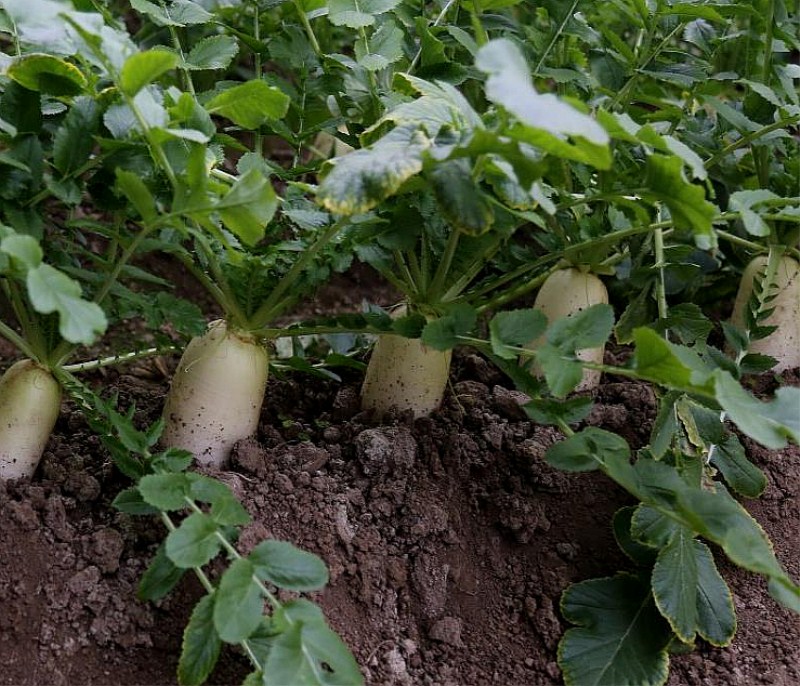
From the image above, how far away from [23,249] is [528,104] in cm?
47

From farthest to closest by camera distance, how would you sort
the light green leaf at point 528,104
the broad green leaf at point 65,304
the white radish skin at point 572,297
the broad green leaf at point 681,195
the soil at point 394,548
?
the white radish skin at point 572,297, the soil at point 394,548, the broad green leaf at point 681,195, the broad green leaf at point 65,304, the light green leaf at point 528,104

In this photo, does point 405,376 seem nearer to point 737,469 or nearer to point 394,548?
point 394,548

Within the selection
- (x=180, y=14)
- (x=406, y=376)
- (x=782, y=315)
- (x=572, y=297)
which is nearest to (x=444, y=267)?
(x=406, y=376)

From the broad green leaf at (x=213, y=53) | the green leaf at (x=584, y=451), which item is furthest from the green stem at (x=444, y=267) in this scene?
the broad green leaf at (x=213, y=53)

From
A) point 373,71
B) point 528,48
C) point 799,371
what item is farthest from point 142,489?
point 799,371

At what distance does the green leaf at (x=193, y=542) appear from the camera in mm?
906

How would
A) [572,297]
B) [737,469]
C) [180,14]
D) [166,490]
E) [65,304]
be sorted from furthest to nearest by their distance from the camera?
[572,297] < [180,14] < [737,469] < [166,490] < [65,304]

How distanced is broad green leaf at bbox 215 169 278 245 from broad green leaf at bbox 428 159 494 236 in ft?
0.56

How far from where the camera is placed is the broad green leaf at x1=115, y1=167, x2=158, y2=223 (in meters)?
0.96

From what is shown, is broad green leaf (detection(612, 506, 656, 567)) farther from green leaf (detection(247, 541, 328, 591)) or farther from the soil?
green leaf (detection(247, 541, 328, 591))

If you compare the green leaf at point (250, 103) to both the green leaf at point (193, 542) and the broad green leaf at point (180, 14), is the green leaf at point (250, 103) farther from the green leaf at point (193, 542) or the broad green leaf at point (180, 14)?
the green leaf at point (193, 542)

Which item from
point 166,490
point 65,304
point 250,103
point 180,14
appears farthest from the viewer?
point 180,14

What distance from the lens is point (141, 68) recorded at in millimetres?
914

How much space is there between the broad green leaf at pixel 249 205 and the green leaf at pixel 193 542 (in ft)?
0.95
